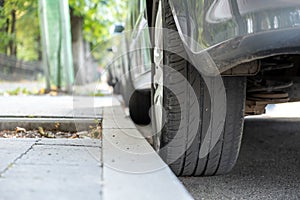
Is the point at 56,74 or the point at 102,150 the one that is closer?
the point at 102,150

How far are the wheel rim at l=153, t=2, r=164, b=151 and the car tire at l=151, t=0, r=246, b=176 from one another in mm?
57

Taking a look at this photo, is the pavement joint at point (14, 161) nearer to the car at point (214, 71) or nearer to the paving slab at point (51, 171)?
the paving slab at point (51, 171)

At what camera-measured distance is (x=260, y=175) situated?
192cm

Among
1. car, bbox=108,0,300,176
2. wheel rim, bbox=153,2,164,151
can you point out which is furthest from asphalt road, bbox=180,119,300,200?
wheel rim, bbox=153,2,164,151

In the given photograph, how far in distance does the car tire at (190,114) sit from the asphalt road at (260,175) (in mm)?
121

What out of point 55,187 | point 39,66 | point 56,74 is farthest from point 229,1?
point 39,66

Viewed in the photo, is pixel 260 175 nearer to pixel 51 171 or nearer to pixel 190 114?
pixel 190 114

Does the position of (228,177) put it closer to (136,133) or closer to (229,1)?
(136,133)

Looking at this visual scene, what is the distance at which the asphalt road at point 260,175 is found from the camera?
1649mm

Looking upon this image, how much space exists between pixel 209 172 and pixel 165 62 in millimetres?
620

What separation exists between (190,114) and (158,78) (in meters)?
0.31

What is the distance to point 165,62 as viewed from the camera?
1.70 m

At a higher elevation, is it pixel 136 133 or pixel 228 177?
pixel 136 133

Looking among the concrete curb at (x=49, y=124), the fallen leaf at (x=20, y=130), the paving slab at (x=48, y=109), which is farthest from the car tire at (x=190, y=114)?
the paving slab at (x=48, y=109)
